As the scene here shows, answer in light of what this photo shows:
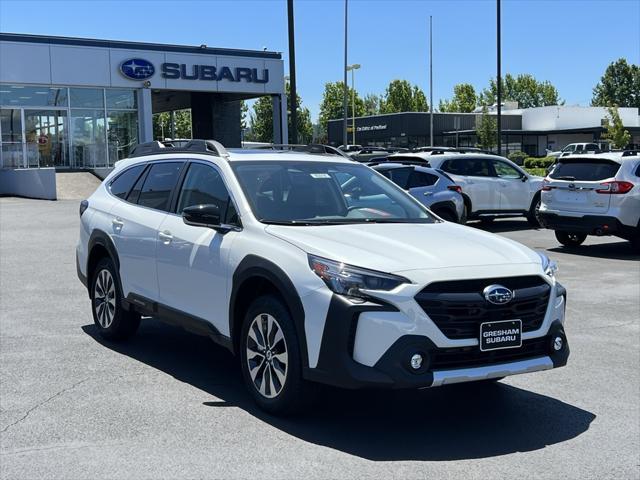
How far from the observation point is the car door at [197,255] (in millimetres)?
5633

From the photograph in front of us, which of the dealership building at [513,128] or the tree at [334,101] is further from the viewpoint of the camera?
the tree at [334,101]

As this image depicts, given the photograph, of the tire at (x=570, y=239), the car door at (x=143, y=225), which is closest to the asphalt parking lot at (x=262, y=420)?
the car door at (x=143, y=225)

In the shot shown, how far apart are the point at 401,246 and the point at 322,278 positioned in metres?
0.63

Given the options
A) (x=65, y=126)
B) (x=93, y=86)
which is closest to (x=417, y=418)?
(x=93, y=86)

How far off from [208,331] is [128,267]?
4.73 ft

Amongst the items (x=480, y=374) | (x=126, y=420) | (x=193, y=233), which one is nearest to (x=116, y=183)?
(x=193, y=233)

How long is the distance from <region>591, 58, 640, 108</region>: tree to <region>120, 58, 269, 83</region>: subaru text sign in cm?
9021

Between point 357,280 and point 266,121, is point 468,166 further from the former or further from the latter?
point 266,121

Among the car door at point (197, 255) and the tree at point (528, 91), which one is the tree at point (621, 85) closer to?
the tree at point (528, 91)

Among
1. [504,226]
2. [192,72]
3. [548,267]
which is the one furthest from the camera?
[192,72]

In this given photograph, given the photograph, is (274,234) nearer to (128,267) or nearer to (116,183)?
(128,267)

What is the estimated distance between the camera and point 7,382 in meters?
6.02

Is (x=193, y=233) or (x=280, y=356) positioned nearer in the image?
(x=280, y=356)

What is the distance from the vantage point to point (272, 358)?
512cm
